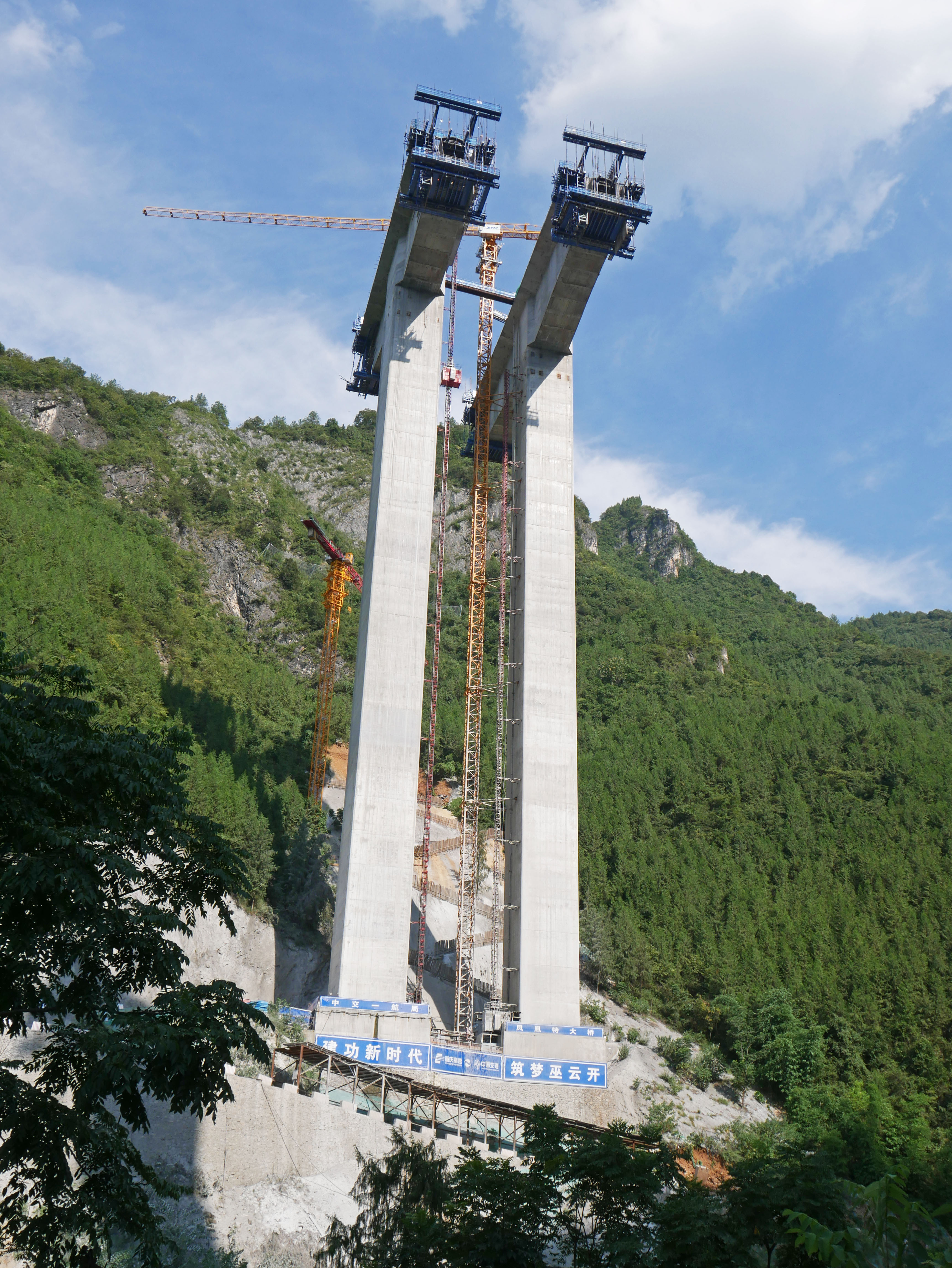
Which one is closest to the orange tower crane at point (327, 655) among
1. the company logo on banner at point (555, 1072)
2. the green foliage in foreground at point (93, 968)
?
the company logo on banner at point (555, 1072)

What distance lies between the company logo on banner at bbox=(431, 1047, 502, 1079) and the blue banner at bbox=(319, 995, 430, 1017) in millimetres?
1318

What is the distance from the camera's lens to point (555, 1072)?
3191 centimetres

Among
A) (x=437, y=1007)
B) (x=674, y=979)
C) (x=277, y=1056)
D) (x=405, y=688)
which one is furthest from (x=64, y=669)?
(x=674, y=979)

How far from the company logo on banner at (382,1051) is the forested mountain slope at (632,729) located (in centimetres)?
1167

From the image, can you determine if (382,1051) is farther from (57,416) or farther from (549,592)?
(57,416)

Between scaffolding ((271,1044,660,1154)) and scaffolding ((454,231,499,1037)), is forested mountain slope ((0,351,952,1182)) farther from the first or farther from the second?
scaffolding ((271,1044,660,1154))

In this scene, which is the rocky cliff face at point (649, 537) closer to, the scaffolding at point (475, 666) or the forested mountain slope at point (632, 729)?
the forested mountain slope at point (632, 729)

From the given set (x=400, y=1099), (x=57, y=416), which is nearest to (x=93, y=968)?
(x=400, y=1099)

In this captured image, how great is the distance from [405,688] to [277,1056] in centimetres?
1362

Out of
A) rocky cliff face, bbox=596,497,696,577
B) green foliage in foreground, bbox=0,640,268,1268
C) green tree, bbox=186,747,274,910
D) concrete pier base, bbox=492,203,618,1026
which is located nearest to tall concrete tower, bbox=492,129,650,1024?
concrete pier base, bbox=492,203,618,1026

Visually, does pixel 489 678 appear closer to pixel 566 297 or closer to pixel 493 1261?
pixel 566 297

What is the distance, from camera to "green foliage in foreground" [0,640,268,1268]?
9.89 m

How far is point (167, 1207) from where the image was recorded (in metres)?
19.5

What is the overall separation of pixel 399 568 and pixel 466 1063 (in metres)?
17.2
